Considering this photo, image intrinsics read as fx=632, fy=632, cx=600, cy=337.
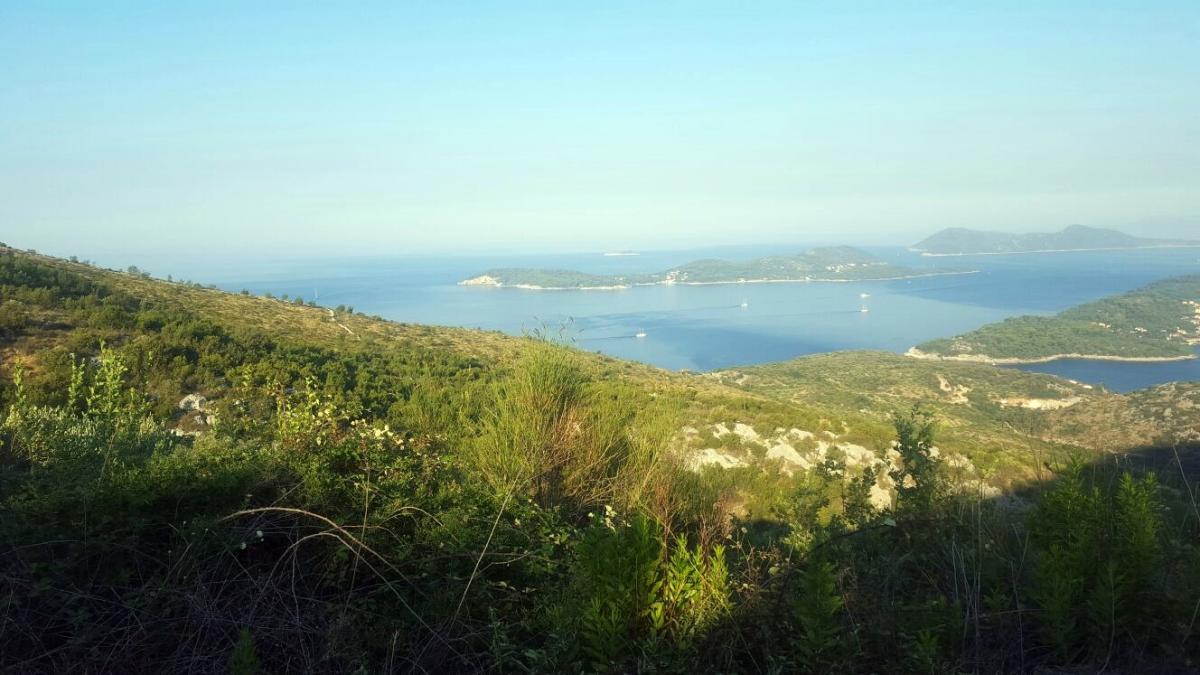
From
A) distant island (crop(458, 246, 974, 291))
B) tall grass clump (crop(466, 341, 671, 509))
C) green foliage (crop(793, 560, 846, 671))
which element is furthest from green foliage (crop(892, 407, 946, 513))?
distant island (crop(458, 246, 974, 291))

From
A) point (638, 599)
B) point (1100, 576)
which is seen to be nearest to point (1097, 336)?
point (1100, 576)

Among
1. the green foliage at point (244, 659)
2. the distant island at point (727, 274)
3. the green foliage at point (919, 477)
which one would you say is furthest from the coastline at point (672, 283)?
the green foliage at point (244, 659)

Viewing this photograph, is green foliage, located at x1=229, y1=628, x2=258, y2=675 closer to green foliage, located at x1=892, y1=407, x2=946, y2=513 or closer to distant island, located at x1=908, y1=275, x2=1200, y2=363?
green foliage, located at x1=892, y1=407, x2=946, y2=513

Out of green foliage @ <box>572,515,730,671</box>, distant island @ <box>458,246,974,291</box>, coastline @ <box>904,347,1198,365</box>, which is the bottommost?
coastline @ <box>904,347,1198,365</box>

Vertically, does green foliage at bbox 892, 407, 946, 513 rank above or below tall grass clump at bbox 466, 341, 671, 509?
below

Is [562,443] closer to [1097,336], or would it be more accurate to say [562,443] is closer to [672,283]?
[1097,336]

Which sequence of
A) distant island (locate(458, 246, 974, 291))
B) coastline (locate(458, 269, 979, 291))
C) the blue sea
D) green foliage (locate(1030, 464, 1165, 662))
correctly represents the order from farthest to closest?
distant island (locate(458, 246, 974, 291)), coastline (locate(458, 269, 979, 291)), the blue sea, green foliage (locate(1030, 464, 1165, 662))
